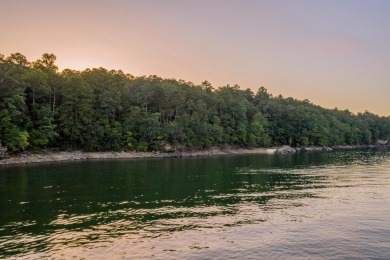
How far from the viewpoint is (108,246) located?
850 inches

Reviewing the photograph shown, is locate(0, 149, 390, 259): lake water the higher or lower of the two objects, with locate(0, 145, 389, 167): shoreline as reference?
lower

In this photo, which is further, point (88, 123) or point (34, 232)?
point (88, 123)

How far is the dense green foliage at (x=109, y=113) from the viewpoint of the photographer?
86812 millimetres

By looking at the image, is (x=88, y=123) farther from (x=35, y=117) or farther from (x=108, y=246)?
(x=108, y=246)

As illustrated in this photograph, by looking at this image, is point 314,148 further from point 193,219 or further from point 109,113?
point 193,219

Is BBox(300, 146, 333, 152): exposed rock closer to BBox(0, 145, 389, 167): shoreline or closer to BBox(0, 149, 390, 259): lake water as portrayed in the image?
BBox(0, 145, 389, 167): shoreline

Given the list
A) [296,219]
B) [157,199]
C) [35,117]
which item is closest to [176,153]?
[35,117]

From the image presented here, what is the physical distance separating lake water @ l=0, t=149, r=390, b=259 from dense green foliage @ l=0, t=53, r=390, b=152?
44527 mm

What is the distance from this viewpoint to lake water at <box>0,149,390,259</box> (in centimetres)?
2095

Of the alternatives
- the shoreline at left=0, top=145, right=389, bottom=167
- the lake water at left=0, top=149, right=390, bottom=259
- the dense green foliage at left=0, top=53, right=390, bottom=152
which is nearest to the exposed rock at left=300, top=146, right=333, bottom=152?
the dense green foliage at left=0, top=53, right=390, bottom=152

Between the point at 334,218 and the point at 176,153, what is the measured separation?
87.0 m

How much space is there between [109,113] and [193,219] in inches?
3360

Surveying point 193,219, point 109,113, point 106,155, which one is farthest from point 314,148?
point 193,219

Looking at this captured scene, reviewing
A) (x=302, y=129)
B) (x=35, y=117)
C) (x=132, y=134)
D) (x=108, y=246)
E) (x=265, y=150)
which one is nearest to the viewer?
(x=108, y=246)
